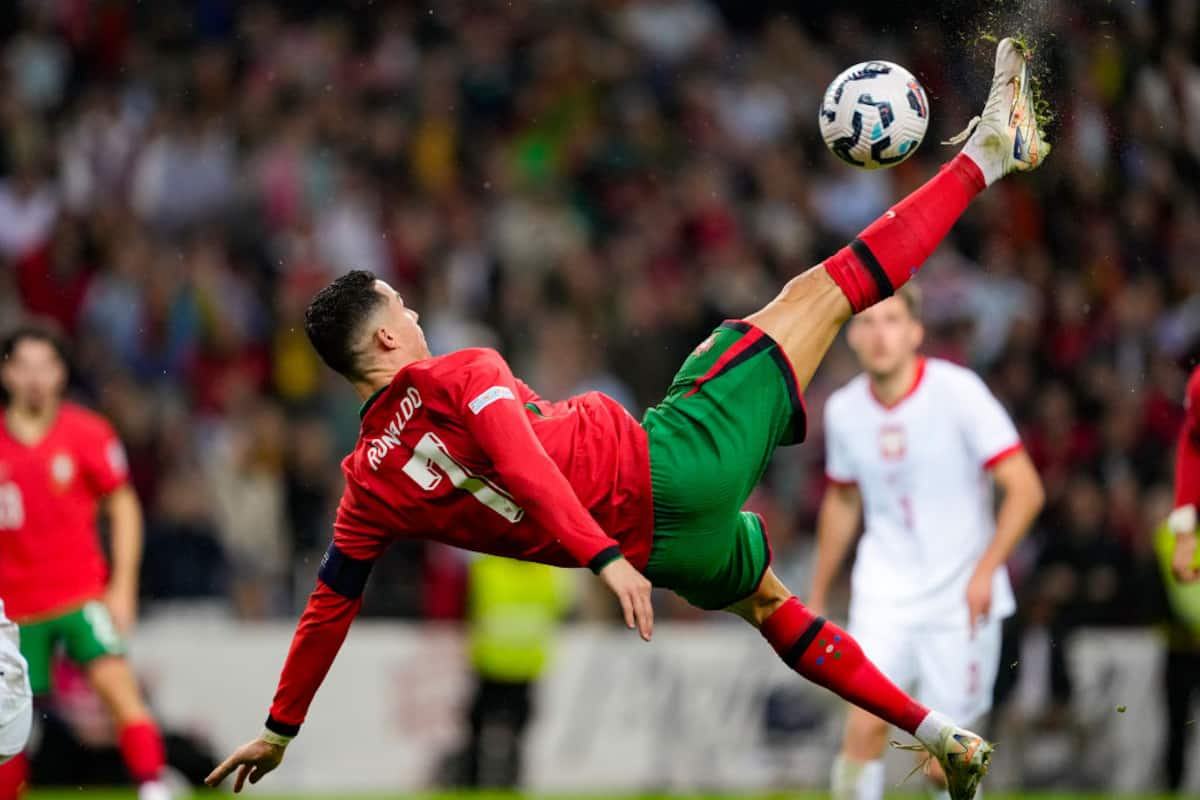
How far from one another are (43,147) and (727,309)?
556 cm

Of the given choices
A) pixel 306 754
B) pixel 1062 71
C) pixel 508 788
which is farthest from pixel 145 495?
pixel 1062 71

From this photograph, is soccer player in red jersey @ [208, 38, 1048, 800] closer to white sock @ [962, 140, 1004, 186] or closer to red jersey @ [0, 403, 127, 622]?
white sock @ [962, 140, 1004, 186]

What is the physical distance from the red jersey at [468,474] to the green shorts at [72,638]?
8.79 ft

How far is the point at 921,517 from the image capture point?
7.99m

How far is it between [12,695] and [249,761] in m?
0.85

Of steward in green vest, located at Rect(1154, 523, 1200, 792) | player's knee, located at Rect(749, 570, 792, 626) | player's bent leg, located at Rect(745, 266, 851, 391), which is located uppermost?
player's bent leg, located at Rect(745, 266, 851, 391)

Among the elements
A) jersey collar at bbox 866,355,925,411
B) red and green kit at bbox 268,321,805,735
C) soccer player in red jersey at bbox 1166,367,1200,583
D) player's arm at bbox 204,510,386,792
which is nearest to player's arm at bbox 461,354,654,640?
red and green kit at bbox 268,321,805,735

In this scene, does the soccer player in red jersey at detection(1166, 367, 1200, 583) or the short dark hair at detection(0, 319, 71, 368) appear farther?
the short dark hair at detection(0, 319, 71, 368)

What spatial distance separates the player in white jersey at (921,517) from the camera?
7.81 m

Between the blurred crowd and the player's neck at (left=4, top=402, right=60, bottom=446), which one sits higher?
the blurred crowd

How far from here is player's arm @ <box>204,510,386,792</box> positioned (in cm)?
628

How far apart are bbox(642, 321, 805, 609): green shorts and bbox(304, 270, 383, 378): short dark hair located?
3.35ft

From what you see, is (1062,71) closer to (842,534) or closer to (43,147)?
(842,534)

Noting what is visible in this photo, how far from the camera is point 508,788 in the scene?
38.1ft
